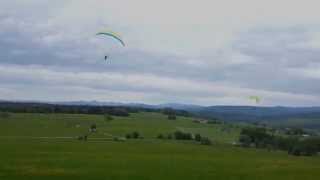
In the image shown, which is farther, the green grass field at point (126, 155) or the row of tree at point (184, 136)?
the row of tree at point (184, 136)

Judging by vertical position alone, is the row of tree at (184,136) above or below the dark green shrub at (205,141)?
above

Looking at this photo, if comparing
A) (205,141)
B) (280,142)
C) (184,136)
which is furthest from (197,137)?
(280,142)

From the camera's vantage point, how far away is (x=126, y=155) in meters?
96.1

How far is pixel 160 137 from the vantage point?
137 meters

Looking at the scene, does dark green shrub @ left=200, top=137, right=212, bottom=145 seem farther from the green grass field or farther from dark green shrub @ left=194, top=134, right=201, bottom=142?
the green grass field

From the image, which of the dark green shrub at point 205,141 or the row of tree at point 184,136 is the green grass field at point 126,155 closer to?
the dark green shrub at point 205,141

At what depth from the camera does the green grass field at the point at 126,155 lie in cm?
6412

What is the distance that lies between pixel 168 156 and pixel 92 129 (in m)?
57.6

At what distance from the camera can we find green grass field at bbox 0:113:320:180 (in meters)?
64.1

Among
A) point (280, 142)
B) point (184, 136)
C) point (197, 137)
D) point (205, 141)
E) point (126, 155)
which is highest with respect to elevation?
point (184, 136)

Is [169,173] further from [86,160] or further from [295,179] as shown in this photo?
[86,160]

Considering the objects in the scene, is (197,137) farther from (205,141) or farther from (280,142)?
(280,142)

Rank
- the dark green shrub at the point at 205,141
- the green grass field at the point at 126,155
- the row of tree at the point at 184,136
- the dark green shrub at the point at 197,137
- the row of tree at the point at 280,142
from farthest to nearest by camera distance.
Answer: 1. the row of tree at the point at 184,136
2. the dark green shrub at the point at 197,137
3. the dark green shrub at the point at 205,141
4. the row of tree at the point at 280,142
5. the green grass field at the point at 126,155

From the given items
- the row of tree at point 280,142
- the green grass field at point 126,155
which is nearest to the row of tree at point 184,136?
the green grass field at point 126,155
